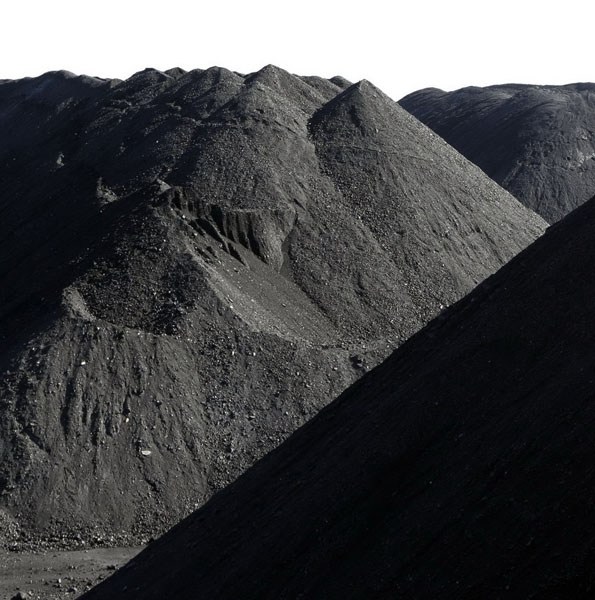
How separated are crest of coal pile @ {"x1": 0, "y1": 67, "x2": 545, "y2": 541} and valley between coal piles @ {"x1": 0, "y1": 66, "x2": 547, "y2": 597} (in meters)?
0.05

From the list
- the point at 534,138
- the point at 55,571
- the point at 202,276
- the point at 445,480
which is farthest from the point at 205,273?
the point at 534,138

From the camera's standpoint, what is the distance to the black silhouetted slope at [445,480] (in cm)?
1134

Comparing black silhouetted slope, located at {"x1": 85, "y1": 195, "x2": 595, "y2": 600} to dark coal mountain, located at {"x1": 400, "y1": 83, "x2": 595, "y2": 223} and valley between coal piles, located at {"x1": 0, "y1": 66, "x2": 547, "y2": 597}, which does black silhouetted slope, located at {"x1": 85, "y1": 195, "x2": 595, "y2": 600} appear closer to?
valley between coal piles, located at {"x1": 0, "y1": 66, "x2": 547, "y2": 597}

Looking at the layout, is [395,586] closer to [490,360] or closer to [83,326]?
[490,360]

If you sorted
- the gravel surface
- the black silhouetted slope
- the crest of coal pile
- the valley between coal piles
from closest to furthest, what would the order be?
the black silhouetted slope → the gravel surface → the valley between coal piles → the crest of coal pile

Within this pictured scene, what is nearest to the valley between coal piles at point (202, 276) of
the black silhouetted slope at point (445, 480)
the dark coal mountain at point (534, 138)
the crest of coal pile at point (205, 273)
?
the crest of coal pile at point (205, 273)

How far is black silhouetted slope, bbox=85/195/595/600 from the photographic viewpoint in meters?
11.3

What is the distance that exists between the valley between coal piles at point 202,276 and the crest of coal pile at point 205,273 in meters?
0.05

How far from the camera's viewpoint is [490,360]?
15352mm

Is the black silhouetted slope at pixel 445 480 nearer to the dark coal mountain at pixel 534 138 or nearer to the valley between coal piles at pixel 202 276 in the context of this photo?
the valley between coal piles at pixel 202 276

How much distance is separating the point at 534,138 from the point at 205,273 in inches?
1351

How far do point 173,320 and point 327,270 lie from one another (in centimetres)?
563

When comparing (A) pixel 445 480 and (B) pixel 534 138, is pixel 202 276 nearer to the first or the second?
(A) pixel 445 480

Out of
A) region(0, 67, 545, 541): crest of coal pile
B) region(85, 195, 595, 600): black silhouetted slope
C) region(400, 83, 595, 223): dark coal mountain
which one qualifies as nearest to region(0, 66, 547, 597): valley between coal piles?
region(0, 67, 545, 541): crest of coal pile
